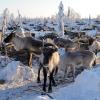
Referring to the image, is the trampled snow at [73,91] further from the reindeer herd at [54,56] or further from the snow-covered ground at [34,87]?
the reindeer herd at [54,56]

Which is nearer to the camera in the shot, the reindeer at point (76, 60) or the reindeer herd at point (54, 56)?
the reindeer herd at point (54, 56)

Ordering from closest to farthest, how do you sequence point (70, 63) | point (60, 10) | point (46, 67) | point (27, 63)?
point (46, 67)
point (70, 63)
point (27, 63)
point (60, 10)

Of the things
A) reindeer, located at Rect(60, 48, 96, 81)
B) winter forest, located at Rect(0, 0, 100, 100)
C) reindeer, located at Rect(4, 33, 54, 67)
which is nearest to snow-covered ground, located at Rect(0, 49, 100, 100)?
winter forest, located at Rect(0, 0, 100, 100)

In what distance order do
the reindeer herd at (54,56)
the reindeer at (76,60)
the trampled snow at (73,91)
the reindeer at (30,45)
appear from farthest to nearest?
1. the reindeer at (30,45)
2. the reindeer at (76,60)
3. the reindeer herd at (54,56)
4. the trampled snow at (73,91)

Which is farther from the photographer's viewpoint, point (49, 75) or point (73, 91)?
point (49, 75)

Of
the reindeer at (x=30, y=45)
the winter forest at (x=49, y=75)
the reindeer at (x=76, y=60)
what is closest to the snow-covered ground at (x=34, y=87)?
the winter forest at (x=49, y=75)

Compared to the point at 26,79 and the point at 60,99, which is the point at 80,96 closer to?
the point at 60,99

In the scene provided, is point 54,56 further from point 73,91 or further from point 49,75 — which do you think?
point 73,91

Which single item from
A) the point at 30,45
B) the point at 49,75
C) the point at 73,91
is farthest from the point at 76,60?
the point at 73,91

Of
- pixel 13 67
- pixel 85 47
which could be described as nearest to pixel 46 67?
pixel 13 67

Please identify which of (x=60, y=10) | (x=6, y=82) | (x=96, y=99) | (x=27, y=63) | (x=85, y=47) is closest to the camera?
(x=96, y=99)

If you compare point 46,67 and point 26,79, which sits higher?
point 46,67

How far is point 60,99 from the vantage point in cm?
877

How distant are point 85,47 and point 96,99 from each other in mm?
11304
